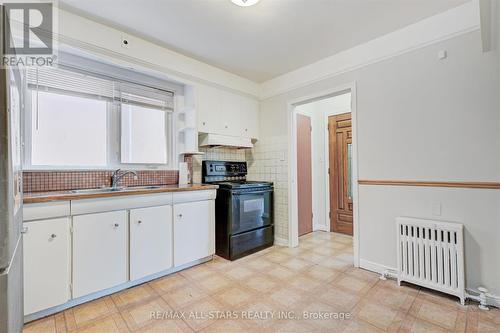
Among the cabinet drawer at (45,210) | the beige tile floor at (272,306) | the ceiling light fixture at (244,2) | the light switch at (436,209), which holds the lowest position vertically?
the beige tile floor at (272,306)

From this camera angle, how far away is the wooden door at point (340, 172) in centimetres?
407

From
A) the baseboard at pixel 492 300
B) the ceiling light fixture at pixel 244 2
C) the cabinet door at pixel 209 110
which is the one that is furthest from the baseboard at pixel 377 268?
the ceiling light fixture at pixel 244 2

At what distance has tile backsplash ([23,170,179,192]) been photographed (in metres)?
2.09

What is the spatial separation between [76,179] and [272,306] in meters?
2.20

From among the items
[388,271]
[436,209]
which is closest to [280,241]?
[388,271]

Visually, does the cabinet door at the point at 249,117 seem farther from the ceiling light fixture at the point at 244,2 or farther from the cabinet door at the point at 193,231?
the ceiling light fixture at the point at 244,2

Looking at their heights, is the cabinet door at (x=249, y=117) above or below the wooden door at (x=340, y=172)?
above

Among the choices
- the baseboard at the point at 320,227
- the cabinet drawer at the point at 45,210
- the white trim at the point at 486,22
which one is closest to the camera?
the white trim at the point at 486,22

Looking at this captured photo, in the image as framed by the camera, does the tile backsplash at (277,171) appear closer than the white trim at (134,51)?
No

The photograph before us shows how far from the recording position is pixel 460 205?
206cm

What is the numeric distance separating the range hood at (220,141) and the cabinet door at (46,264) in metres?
1.76

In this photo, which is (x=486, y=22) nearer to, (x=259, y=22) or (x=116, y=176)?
(x=259, y=22)

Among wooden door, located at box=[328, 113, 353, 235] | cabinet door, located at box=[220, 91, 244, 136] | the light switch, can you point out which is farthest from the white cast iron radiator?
cabinet door, located at box=[220, 91, 244, 136]

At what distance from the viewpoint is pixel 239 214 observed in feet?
9.91
